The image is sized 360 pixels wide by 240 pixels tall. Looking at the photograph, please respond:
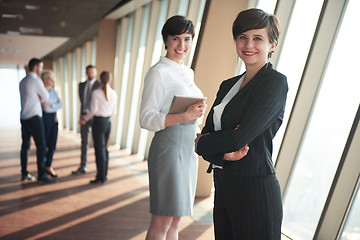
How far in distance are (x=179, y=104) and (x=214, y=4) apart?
2878 millimetres

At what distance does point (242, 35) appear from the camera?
1.51 m

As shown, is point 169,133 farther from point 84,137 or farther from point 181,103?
point 84,137

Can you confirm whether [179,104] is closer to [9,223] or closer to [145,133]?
[9,223]

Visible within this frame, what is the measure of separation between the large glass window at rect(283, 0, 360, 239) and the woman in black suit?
7.52 ft

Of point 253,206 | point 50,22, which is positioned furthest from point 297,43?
point 50,22

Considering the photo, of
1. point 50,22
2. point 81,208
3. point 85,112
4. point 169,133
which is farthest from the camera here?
point 50,22

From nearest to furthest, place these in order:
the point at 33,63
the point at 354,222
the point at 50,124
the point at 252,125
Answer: the point at 252,125
the point at 354,222
the point at 33,63
the point at 50,124

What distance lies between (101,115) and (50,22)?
699 cm

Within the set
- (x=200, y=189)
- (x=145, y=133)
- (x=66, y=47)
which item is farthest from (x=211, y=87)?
(x=66, y=47)

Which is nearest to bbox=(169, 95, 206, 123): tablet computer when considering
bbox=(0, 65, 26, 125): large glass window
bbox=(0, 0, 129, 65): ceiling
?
bbox=(0, 0, 129, 65): ceiling

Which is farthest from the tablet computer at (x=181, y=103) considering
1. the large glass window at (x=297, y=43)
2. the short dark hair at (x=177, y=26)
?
the large glass window at (x=297, y=43)

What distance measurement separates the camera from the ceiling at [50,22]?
947cm

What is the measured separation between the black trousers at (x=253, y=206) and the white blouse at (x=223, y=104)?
226mm

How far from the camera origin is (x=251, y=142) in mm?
1462
